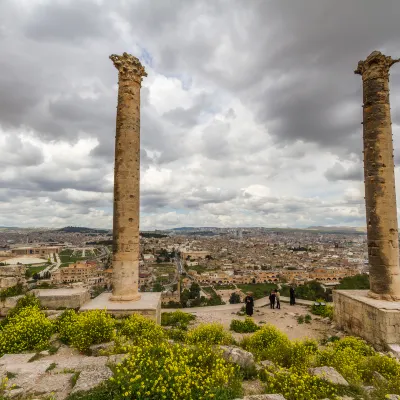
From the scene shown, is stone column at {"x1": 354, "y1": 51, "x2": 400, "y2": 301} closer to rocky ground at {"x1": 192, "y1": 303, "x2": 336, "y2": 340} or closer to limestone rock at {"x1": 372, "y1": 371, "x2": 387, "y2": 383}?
rocky ground at {"x1": 192, "y1": 303, "x2": 336, "y2": 340}

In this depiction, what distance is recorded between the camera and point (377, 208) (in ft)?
32.6

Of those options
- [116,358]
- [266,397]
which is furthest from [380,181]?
[116,358]

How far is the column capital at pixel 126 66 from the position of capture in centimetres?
Result: 1050

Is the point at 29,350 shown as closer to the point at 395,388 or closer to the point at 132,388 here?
the point at 132,388

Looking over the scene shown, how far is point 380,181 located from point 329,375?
7.58 m

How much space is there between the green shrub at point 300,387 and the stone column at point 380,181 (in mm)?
6749

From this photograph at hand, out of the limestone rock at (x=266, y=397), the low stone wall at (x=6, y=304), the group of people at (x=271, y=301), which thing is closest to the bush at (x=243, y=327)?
the group of people at (x=271, y=301)

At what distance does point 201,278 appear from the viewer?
253ft

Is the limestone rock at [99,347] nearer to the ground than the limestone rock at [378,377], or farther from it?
farther from it

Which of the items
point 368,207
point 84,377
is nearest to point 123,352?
point 84,377

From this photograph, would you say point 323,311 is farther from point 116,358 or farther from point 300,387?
point 116,358

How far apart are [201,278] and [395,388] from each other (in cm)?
7511

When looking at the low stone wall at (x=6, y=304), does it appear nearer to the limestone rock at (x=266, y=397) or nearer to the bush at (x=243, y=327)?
the bush at (x=243, y=327)

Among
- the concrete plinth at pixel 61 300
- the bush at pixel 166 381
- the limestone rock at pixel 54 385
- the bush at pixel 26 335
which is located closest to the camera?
the bush at pixel 166 381
